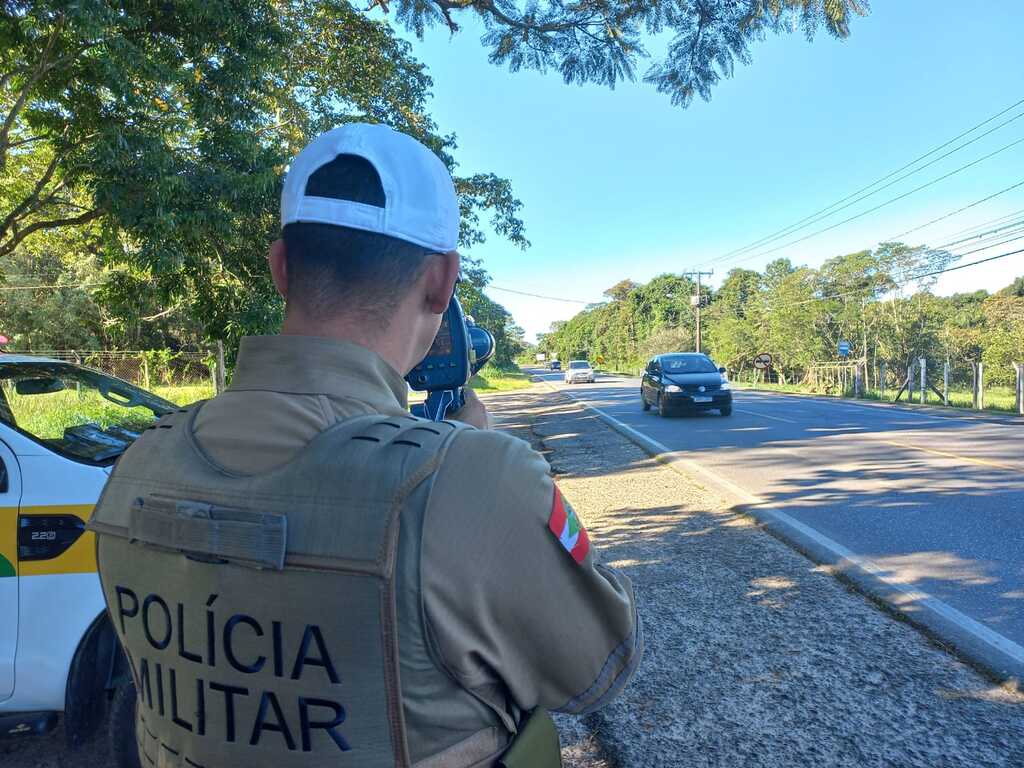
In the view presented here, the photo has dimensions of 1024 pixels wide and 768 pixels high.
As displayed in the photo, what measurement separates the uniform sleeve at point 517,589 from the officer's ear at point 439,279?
0.32 metres

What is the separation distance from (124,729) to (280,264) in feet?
6.77

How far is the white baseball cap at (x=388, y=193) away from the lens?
97cm

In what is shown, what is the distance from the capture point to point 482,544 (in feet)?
2.58

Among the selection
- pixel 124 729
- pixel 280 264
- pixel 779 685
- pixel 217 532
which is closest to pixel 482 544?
pixel 217 532

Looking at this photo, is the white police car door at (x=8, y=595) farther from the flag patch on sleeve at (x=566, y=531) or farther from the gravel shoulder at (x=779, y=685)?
the flag patch on sleeve at (x=566, y=531)

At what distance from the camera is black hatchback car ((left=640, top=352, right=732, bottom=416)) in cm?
1510

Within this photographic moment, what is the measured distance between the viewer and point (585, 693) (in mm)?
928

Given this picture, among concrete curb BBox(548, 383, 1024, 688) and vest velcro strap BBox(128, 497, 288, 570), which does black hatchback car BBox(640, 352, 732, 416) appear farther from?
vest velcro strap BBox(128, 497, 288, 570)

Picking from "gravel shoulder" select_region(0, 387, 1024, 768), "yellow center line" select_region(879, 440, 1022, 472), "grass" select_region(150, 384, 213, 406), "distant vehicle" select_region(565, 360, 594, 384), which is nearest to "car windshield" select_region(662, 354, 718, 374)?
"yellow center line" select_region(879, 440, 1022, 472)

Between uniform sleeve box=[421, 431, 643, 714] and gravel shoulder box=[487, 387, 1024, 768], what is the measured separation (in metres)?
1.76

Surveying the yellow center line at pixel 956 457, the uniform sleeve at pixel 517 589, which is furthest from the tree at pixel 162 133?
the yellow center line at pixel 956 457

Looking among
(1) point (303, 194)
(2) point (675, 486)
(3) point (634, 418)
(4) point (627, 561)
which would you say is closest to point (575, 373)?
(3) point (634, 418)

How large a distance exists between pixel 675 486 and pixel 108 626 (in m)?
5.90

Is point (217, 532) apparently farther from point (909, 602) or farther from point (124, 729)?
point (909, 602)
